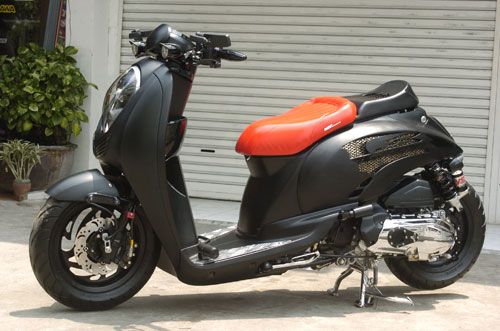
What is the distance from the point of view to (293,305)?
17.3 ft

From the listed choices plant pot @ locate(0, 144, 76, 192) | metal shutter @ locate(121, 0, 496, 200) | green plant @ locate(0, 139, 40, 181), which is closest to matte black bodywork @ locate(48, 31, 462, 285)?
metal shutter @ locate(121, 0, 496, 200)

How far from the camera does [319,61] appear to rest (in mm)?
8938

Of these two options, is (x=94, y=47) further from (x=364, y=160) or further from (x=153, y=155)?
(x=364, y=160)

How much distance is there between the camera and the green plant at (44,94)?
913 centimetres

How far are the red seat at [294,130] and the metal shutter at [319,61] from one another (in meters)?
3.66

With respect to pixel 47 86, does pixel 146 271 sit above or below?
below

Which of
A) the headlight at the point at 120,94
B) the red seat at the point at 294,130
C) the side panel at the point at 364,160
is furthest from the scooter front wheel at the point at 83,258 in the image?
the side panel at the point at 364,160

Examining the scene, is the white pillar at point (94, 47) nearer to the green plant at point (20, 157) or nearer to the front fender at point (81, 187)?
the green plant at point (20, 157)

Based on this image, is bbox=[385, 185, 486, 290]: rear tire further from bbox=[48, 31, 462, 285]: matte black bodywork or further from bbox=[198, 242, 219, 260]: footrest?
bbox=[198, 242, 219, 260]: footrest

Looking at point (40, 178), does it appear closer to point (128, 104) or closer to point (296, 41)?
point (296, 41)

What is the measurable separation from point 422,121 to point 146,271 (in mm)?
1816

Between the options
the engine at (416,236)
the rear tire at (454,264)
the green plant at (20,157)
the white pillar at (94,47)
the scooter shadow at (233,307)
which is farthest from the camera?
the white pillar at (94,47)

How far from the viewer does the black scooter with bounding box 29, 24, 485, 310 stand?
190 inches

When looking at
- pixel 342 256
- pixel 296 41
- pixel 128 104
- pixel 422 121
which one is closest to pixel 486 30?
pixel 296 41
